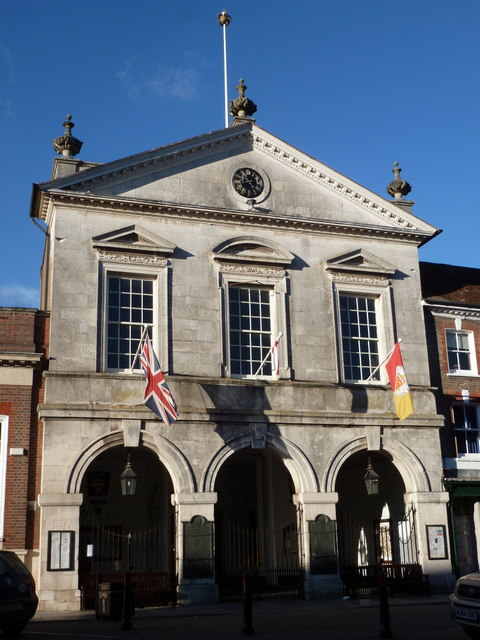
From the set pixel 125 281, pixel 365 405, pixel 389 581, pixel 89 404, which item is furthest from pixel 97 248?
pixel 389 581

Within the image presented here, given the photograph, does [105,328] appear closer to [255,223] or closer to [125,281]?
[125,281]

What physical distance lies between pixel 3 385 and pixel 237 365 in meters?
6.19

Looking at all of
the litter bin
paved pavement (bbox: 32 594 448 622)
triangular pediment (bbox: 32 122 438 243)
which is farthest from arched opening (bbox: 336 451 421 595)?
triangular pediment (bbox: 32 122 438 243)

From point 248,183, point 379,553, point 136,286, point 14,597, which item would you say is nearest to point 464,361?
point 379,553

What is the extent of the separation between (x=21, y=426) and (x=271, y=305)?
7602 mm

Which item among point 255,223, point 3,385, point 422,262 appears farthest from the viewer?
point 422,262

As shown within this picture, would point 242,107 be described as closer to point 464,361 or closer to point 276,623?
point 464,361

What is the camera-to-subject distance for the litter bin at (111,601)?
1669cm

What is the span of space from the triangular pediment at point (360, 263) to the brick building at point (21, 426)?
331 inches

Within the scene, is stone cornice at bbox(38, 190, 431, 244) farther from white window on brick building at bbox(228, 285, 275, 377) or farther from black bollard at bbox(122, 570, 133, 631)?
black bollard at bbox(122, 570, 133, 631)

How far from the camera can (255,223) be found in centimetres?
2339

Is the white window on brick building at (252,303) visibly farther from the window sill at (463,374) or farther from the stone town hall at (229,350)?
the window sill at (463,374)

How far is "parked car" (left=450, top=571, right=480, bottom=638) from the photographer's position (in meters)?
12.5

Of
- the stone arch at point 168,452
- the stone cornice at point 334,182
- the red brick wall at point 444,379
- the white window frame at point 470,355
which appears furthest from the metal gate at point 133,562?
the stone cornice at point 334,182
